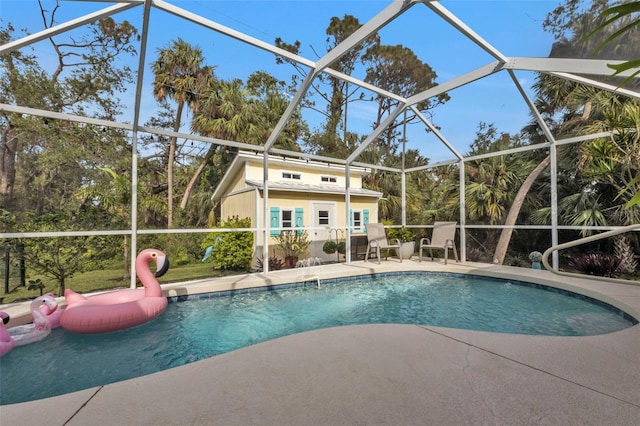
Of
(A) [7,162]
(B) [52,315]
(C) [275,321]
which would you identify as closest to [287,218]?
(C) [275,321]

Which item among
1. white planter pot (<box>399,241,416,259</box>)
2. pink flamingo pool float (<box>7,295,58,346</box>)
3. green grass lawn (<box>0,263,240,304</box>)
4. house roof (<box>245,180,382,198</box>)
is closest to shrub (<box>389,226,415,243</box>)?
white planter pot (<box>399,241,416,259</box>)

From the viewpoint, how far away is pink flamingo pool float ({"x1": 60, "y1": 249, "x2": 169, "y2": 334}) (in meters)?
3.73

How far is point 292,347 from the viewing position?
259 cm

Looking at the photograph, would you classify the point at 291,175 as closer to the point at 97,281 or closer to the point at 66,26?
the point at 97,281

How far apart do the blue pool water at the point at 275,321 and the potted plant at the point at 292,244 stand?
7.37 ft

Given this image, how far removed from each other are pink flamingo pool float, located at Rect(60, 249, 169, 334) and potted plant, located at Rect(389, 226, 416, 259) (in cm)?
654

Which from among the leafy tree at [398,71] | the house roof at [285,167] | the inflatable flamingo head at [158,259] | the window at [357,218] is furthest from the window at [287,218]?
the leafy tree at [398,71]

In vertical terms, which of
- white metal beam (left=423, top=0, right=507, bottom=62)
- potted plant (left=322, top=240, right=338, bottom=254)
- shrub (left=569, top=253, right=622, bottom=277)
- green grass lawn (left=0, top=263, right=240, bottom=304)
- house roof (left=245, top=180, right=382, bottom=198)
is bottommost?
green grass lawn (left=0, top=263, right=240, bottom=304)

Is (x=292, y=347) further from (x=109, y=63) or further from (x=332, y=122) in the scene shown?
(x=332, y=122)

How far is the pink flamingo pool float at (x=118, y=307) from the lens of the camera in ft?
12.2

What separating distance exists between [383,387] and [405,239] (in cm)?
806

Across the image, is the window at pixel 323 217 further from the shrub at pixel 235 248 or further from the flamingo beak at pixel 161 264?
the flamingo beak at pixel 161 264

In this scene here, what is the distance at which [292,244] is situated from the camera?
891 cm

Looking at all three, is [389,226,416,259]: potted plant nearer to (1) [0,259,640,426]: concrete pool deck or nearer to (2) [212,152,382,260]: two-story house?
(2) [212,152,382,260]: two-story house
